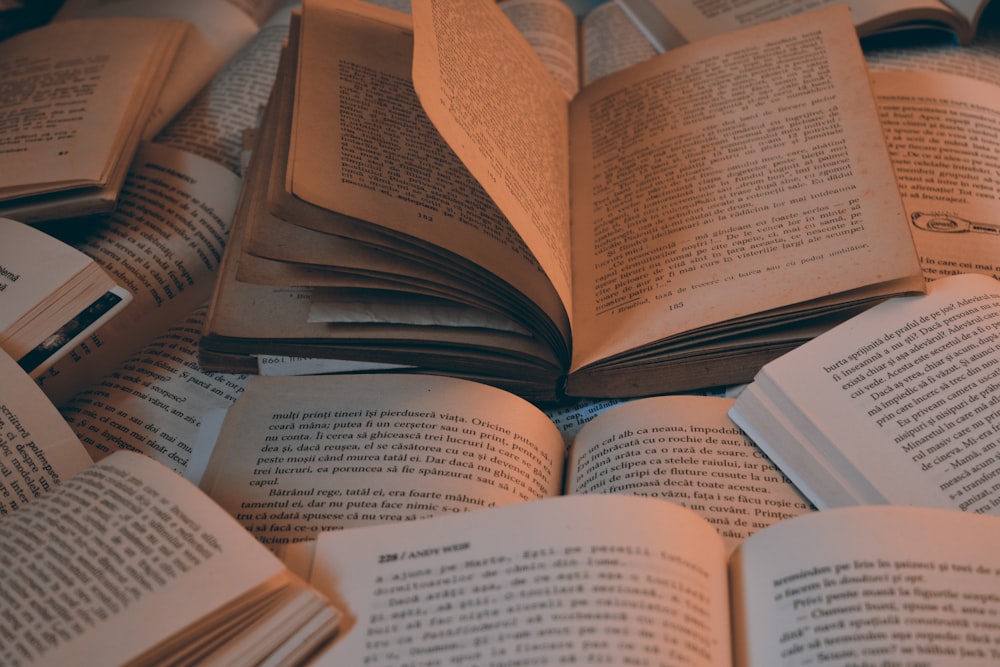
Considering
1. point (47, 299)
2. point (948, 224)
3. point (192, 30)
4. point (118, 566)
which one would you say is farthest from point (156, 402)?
point (948, 224)

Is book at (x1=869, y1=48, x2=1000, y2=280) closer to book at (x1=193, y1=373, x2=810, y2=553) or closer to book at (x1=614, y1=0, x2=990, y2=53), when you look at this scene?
book at (x1=614, y1=0, x2=990, y2=53)

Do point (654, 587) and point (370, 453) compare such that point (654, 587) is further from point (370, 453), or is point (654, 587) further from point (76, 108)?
point (76, 108)

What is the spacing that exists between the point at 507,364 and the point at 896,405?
305 mm

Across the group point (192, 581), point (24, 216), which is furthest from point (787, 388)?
point (24, 216)

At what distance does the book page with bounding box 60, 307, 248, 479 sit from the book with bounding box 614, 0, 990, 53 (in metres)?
0.66

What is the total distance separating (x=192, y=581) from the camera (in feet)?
1.70

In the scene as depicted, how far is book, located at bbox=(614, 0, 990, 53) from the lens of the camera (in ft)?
3.32

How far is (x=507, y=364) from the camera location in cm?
74

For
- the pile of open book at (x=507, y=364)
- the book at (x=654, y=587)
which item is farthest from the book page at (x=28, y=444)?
the book at (x=654, y=587)

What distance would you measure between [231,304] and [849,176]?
552mm

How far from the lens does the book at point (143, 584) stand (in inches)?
19.5

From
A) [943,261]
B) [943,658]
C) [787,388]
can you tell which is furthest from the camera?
[943,261]

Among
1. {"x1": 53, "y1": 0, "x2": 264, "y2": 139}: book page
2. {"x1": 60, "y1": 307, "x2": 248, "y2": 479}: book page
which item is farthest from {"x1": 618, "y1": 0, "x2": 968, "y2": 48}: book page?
{"x1": 60, "y1": 307, "x2": 248, "y2": 479}: book page

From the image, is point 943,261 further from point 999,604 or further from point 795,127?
point 999,604
